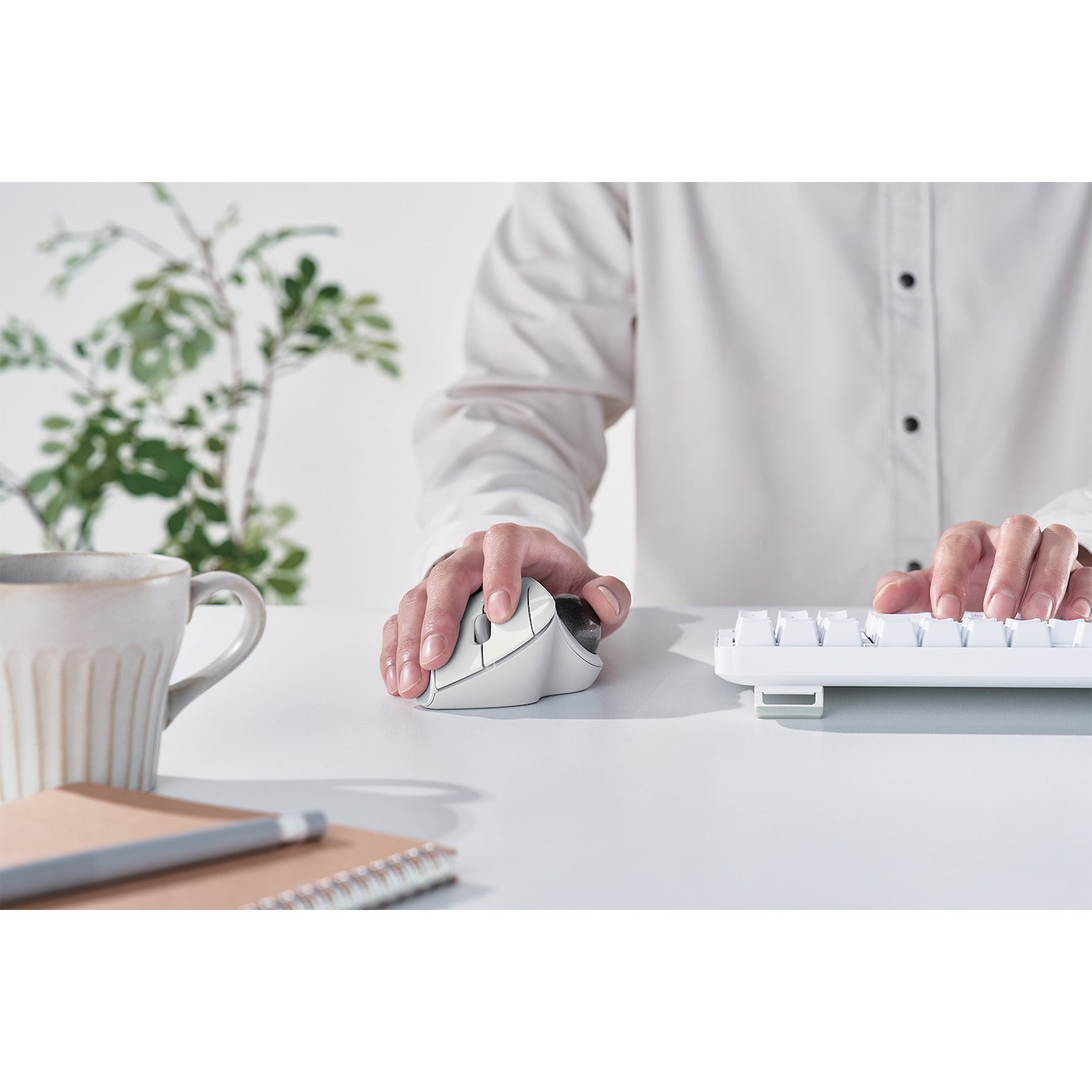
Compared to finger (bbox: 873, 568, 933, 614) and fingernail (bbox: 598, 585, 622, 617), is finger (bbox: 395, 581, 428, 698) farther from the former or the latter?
finger (bbox: 873, 568, 933, 614)

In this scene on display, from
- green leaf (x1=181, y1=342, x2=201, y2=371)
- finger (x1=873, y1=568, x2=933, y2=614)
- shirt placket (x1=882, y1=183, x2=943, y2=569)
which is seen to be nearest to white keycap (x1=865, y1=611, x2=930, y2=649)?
finger (x1=873, y1=568, x2=933, y2=614)

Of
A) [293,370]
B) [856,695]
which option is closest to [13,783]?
[856,695]

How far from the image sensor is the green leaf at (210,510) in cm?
242

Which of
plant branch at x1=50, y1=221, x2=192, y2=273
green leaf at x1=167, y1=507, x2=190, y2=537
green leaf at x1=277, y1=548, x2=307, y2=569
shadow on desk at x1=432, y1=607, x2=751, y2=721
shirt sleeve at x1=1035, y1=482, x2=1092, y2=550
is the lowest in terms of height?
shadow on desk at x1=432, y1=607, x2=751, y2=721

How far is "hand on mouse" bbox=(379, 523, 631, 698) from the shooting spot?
26.3 inches

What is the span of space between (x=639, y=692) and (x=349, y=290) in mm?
2084

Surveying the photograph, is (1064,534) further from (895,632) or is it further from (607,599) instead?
(607,599)

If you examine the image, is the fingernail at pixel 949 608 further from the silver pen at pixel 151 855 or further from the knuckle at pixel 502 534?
the silver pen at pixel 151 855

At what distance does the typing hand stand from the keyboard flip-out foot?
14 cm

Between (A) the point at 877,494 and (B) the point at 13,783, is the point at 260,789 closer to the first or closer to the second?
(B) the point at 13,783

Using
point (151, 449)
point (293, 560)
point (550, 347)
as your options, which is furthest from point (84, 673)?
point (293, 560)

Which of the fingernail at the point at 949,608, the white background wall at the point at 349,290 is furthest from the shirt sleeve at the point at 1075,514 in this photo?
the white background wall at the point at 349,290

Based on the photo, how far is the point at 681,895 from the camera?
40cm

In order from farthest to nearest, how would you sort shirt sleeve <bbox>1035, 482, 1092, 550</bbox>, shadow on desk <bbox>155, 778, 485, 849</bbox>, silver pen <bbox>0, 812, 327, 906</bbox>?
shirt sleeve <bbox>1035, 482, 1092, 550</bbox> < shadow on desk <bbox>155, 778, 485, 849</bbox> < silver pen <bbox>0, 812, 327, 906</bbox>
